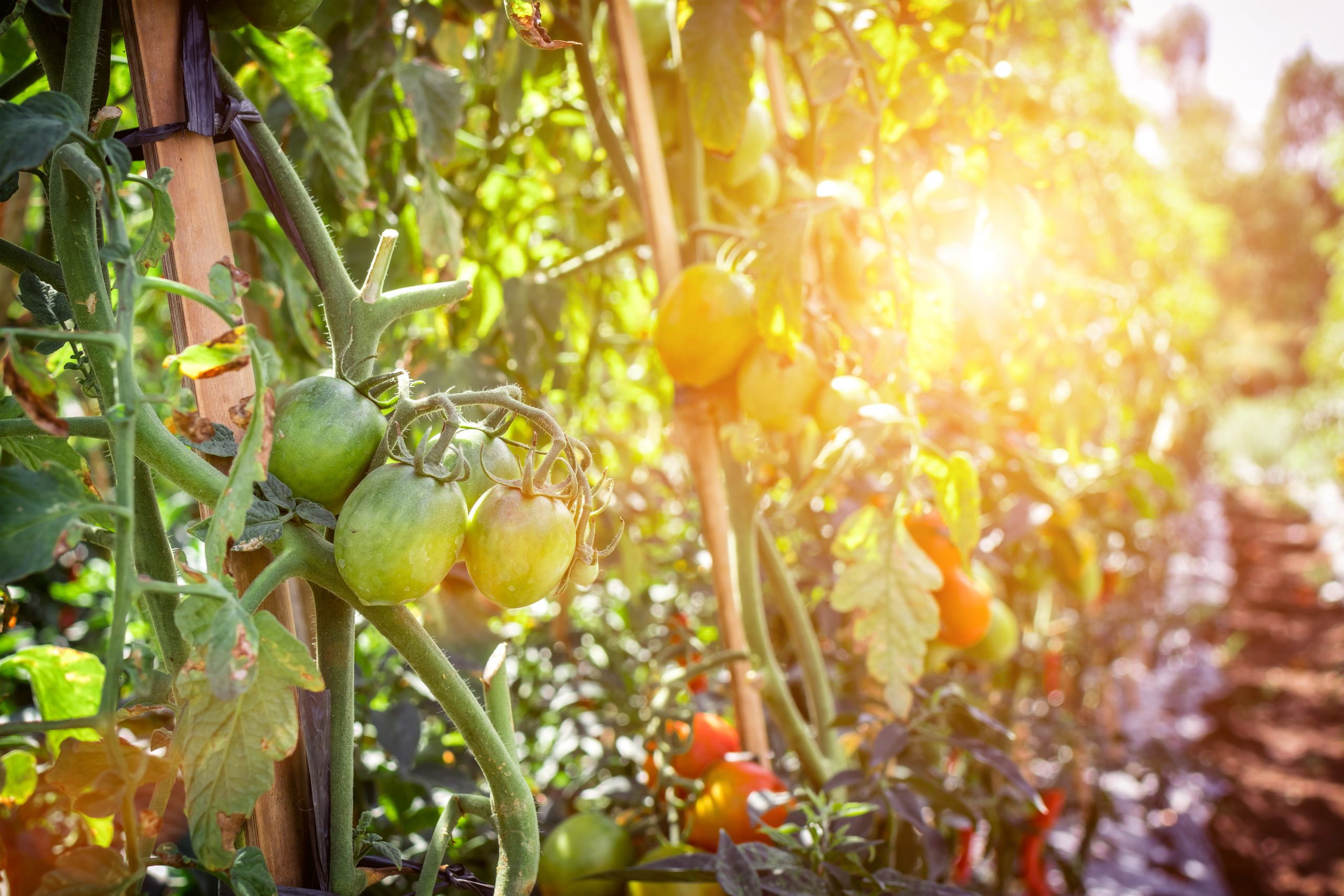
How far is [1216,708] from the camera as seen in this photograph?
411 cm

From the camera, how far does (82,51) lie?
398mm

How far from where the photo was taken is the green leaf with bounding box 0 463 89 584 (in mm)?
308

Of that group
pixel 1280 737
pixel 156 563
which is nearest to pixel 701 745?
pixel 156 563

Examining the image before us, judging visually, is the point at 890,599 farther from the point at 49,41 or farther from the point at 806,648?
the point at 49,41

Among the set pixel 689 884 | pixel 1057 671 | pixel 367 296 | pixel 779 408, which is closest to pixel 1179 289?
pixel 1057 671

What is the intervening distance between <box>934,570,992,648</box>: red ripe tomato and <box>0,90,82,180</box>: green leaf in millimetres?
913

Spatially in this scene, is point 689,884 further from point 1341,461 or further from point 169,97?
point 1341,461

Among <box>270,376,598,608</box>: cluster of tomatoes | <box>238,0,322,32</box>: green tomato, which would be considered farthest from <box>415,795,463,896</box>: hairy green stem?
<box>238,0,322,32</box>: green tomato

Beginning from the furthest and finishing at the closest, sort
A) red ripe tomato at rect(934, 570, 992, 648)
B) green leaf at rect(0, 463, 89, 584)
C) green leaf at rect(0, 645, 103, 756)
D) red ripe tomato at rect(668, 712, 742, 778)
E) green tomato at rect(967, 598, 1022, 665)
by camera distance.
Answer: green tomato at rect(967, 598, 1022, 665) → red ripe tomato at rect(934, 570, 992, 648) → red ripe tomato at rect(668, 712, 742, 778) → green leaf at rect(0, 645, 103, 756) → green leaf at rect(0, 463, 89, 584)

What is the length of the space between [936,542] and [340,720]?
0.79 meters

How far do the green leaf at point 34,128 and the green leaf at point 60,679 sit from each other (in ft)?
0.76

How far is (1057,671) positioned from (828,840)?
5.28ft

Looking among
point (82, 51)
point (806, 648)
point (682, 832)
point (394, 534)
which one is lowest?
point (682, 832)

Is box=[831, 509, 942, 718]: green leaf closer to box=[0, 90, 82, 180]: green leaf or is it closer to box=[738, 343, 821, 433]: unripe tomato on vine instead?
box=[738, 343, 821, 433]: unripe tomato on vine
